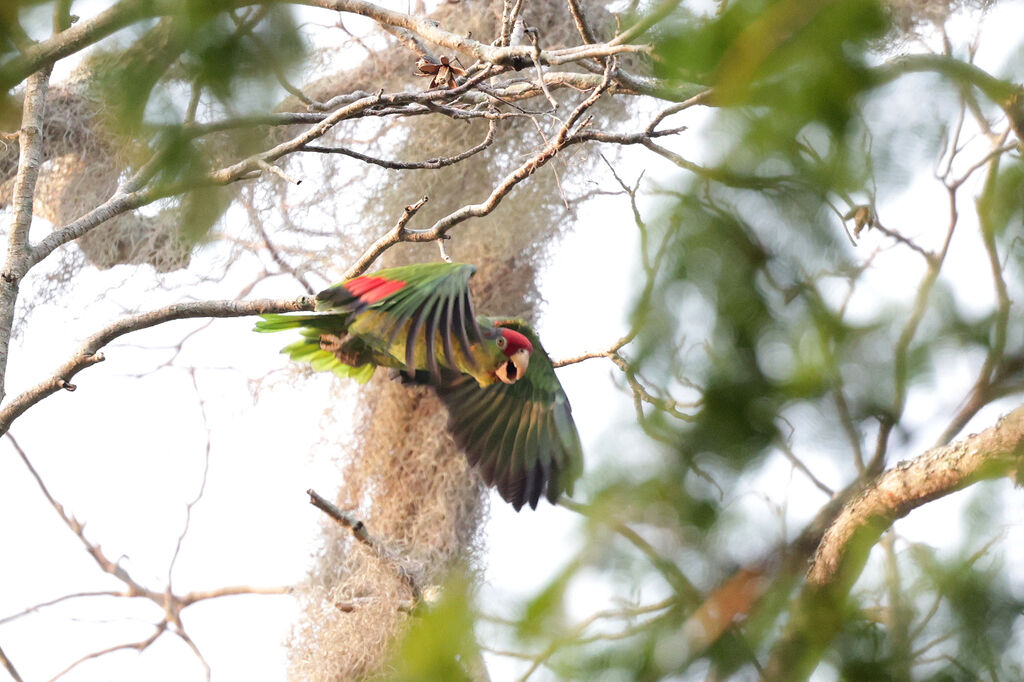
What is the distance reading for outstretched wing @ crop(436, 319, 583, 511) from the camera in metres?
1.62

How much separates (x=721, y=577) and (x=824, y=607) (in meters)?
0.06

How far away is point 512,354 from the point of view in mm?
1629

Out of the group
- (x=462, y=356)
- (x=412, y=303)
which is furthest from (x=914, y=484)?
(x=462, y=356)

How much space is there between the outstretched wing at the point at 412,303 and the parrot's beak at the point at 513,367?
0.72 ft

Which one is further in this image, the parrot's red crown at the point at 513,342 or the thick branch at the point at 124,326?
the parrot's red crown at the point at 513,342

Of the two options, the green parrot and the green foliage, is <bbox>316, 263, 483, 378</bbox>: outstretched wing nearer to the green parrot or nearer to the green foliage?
the green parrot

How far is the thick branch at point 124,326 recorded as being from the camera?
1.41m

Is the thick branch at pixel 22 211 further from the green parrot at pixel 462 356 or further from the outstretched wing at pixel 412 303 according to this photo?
the outstretched wing at pixel 412 303

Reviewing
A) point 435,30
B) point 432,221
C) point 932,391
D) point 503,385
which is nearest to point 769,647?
point 932,391

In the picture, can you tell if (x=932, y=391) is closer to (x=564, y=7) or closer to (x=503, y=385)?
(x=503, y=385)

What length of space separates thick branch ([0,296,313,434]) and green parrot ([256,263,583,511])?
0.09 metres

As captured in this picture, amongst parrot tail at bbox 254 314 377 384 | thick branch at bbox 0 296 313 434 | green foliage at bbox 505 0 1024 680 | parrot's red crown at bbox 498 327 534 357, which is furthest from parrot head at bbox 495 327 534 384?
green foliage at bbox 505 0 1024 680

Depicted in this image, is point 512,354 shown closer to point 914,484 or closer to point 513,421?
point 513,421

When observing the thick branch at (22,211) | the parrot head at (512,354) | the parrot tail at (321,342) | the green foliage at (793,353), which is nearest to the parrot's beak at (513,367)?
the parrot head at (512,354)
